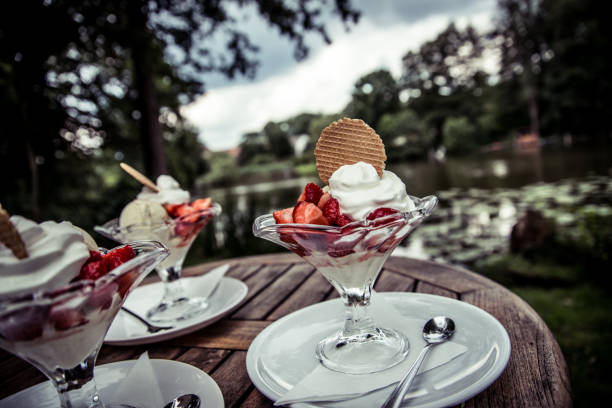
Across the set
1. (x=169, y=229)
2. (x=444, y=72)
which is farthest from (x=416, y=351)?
(x=444, y=72)

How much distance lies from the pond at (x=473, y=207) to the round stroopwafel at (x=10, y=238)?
3.76 m

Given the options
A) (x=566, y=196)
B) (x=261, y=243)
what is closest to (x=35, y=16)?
(x=261, y=243)

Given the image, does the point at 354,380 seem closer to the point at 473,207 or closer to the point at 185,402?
the point at 185,402

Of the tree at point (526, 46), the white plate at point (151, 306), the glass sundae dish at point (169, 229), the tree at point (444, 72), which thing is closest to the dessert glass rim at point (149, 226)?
the glass sundae dish at point (169, 229)

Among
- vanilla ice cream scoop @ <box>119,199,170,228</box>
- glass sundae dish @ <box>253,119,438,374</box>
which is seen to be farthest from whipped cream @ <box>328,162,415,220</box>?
vanilla ice cream scoop @ <box>119,199,170,228</box>

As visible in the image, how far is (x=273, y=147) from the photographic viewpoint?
27.3 feet

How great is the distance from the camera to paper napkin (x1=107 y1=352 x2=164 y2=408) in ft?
2.50

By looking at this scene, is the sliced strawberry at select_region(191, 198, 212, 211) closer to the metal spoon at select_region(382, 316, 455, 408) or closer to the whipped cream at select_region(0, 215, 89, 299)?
the whipped cream at select_region(0, 215, 89, 299)

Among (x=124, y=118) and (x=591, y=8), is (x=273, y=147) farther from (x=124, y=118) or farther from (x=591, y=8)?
(x=591, y=8)

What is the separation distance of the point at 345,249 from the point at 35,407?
0.71m

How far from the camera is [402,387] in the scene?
Result: 68 cm

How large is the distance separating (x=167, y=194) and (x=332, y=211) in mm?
833

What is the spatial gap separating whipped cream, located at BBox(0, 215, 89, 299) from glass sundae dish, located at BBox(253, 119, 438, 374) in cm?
35

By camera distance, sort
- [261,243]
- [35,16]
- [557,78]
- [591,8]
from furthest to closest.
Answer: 1. [557,78]
2. [591,8]
3. [261,243]
4. [35,16]
